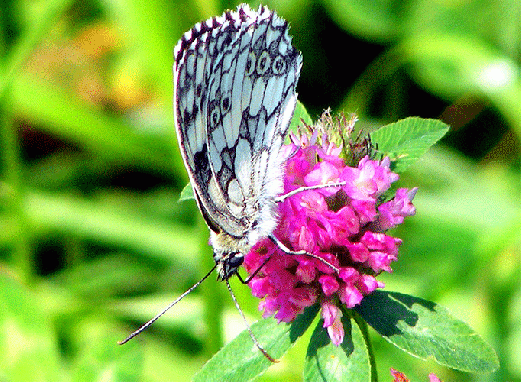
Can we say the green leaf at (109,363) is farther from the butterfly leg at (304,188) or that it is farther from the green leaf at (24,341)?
the butterfly leg at (304,188)

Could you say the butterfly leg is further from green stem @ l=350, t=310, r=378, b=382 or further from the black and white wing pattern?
green stem @ l=350, t=310, r=378, b=382

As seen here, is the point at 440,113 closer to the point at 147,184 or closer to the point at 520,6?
the point at 520,6

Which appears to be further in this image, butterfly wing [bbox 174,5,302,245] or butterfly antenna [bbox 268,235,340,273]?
butterfly wing [bbox 174,5,302,245]

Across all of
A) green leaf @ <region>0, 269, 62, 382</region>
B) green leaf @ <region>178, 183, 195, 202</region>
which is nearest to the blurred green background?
green leaf @ <region>0, 269, 62, 382</region>

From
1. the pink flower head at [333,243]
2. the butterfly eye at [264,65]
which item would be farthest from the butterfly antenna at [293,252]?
the butterfly eye at [264,65]

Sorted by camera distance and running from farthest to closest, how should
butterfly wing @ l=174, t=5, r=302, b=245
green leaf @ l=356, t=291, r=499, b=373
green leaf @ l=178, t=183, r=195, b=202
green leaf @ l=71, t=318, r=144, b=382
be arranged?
1. green leaf @ l=71, t=318, r=144, b=382
2. green leaf @ l=178, t=183, r=195, b=202
3. butterfly wing @ l=174, t=5, r=302, b=245
4. green leaf @ l=356, t=291, r=499, b=373

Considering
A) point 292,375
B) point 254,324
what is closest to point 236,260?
point 254,324
